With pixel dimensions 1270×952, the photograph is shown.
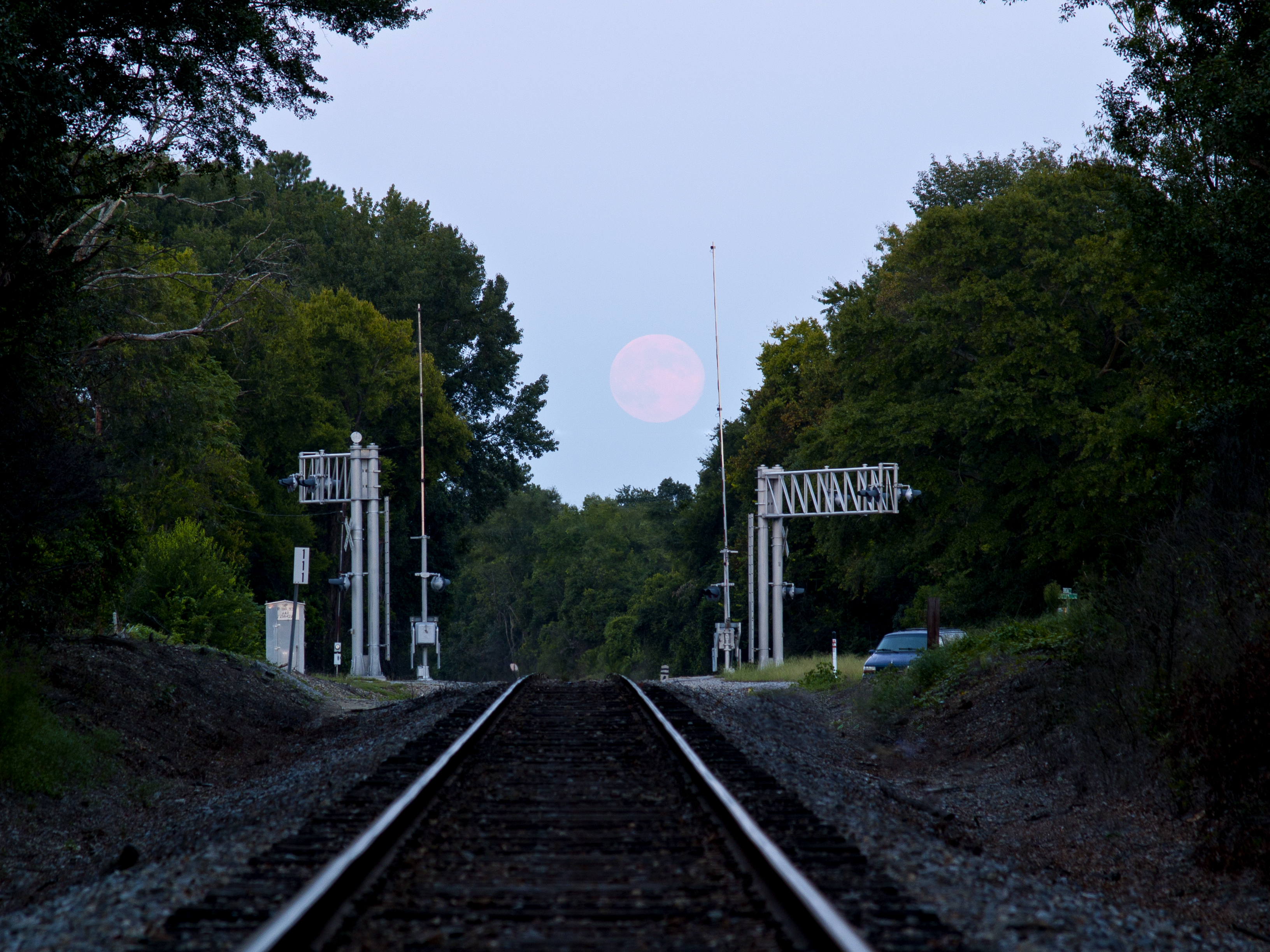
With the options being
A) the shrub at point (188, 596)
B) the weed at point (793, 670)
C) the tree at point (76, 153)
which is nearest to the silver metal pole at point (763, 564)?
the weed at point (793, 670)

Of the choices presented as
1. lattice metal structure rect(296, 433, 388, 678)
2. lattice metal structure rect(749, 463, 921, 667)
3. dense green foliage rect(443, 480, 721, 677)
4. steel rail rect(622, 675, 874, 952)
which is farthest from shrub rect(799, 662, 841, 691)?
dense green foliage rect(443, 480, 721, 677)

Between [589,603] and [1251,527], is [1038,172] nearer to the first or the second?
[1251,527]

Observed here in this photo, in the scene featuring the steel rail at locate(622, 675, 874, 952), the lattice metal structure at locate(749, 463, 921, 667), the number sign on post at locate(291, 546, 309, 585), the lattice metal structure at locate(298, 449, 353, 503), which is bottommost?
the steel rail at locate(622, 675, 874, 952)

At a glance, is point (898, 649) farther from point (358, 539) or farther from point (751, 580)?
point (358, 539)

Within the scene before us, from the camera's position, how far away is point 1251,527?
38.3ft

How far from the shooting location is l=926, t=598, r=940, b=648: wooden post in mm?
22062

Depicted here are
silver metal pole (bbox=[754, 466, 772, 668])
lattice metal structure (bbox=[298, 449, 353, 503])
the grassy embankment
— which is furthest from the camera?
lattice metal structure (bbox=[298, 449, 353, 503])

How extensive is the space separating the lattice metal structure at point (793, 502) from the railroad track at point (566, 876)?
999 inches

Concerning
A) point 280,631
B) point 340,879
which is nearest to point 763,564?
point 280,631

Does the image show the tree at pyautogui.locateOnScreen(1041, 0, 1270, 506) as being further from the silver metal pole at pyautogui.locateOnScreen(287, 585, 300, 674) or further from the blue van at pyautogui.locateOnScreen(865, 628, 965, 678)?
the silver metal pole at pyautogui.locateOnScreen(287, 585, 300, 674)

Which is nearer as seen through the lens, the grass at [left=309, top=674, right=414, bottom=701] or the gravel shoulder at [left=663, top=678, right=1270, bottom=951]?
the gravel shoulder at [left=663, top=678, right=1270, bottom=951]

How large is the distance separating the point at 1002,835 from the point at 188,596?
83.7ft

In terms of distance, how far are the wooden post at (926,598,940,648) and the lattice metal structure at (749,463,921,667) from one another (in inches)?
433

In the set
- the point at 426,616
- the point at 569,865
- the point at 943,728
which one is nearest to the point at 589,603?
the point at 426,616
